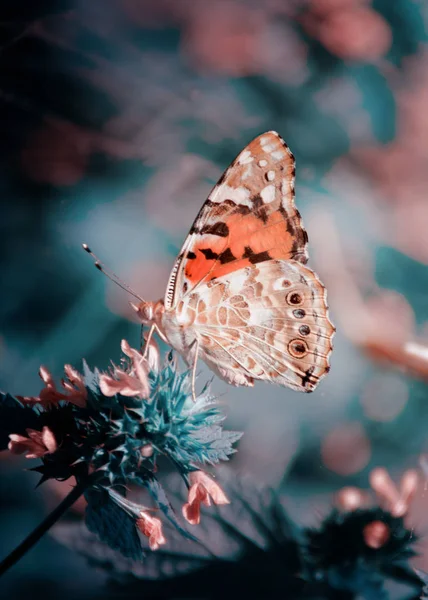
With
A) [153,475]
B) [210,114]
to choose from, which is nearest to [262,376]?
[153,475]

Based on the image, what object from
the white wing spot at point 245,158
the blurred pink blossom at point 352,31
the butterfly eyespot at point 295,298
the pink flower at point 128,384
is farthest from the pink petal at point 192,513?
the blurred pink blossom at point 352,31

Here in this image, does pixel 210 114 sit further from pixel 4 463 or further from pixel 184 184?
pixel 4 463

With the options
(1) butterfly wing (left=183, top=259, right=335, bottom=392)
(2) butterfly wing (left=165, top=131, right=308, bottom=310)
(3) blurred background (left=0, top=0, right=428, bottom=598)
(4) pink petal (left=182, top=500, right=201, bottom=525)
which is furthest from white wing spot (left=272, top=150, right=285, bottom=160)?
(4) pink petal (left=182, top=500, right=201, bottom=525)

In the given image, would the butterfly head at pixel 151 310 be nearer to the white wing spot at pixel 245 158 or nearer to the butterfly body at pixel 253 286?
the butterfly body at pixel 253 286

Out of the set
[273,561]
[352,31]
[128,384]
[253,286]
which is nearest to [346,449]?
[273,561]

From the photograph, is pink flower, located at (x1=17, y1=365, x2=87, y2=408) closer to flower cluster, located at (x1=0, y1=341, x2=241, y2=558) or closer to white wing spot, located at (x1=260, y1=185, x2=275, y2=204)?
flower cluster, located at (x1=0, y1=341, x2=241, y2=558)
